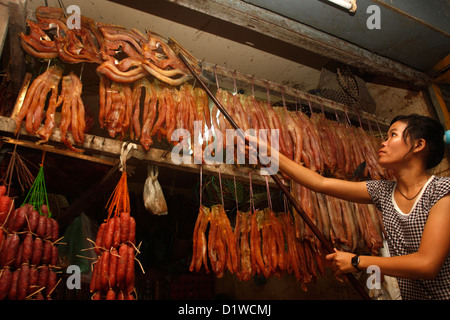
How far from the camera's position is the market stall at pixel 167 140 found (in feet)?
8.93

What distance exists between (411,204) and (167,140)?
273 cm

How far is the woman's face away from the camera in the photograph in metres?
2.51

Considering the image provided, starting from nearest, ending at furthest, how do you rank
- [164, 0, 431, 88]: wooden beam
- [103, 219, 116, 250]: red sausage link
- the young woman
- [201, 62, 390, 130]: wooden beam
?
the young woman
[103, 219, 116, 250]: red sausage link
[164, 0, 431, 88]: wooden beam
[201, 62, 390, 130]: wooden beam

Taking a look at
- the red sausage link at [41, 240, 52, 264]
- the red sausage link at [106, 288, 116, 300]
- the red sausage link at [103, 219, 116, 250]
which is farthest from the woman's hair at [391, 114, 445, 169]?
the red sausage link at [41, 240, 52, 264]

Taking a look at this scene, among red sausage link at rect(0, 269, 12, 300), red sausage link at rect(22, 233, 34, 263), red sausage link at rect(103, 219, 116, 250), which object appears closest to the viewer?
red sausage link at rect(0, 269, 12, 300)

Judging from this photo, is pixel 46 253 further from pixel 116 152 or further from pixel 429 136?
pixel 429 136

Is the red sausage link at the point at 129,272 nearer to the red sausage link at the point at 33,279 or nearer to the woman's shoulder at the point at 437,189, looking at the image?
the red sausage link at the point at 33,279

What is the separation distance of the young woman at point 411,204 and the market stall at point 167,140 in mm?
412

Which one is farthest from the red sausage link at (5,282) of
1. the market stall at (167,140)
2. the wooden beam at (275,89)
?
the wooden beam at (275,89)

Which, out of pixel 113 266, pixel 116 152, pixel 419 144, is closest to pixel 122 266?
pixel 113 266

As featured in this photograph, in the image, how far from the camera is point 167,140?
366cm

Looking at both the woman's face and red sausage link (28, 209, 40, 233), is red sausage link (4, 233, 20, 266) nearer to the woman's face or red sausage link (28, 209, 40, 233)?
red sausage link (28, 209, 40, 233)
